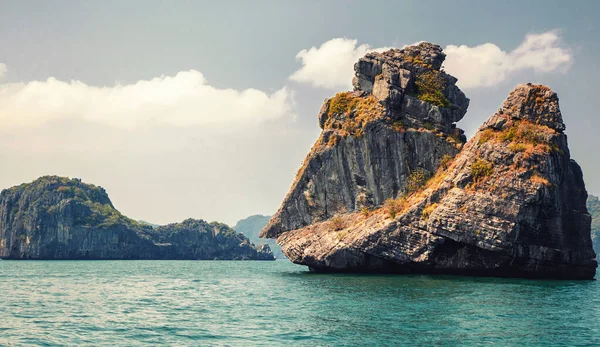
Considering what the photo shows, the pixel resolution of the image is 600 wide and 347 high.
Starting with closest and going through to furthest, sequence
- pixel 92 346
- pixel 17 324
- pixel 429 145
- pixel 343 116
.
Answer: pixel 92 346 → pixel 17 324 → pixel 429 145 → pixel 343 116

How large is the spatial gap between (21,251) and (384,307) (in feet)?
597

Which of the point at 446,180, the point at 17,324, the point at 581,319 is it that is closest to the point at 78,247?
the point at 446,180

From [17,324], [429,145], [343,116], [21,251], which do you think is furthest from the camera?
[21,251]

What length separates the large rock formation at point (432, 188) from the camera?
6194 cm

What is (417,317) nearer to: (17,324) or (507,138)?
(17,324)

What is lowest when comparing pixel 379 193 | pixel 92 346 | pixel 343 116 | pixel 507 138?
pixel 92 346

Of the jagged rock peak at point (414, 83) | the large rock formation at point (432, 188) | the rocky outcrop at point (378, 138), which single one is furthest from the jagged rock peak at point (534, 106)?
the jagged rock peak at point (414, 83)

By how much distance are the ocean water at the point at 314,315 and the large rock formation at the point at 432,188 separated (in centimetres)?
714

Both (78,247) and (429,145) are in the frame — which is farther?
(78,247)

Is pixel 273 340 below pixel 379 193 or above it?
below

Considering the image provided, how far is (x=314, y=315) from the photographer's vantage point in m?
37.5

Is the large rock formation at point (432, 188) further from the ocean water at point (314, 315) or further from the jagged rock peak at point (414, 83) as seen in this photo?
the ocean water at point (314, 315)

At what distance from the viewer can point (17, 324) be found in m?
34.3

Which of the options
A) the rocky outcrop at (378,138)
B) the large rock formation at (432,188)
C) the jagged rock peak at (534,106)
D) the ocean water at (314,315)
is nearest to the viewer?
the ocean water at (314,315)
